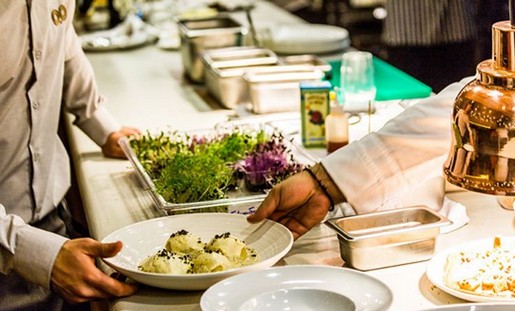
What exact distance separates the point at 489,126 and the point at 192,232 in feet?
2.73

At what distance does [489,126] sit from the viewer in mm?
1263

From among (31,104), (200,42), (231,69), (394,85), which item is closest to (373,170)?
(31,104)

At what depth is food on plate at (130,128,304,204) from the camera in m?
2.09

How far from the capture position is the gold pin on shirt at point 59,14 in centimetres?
240

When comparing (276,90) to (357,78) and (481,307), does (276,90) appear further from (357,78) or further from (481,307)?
(481,307)

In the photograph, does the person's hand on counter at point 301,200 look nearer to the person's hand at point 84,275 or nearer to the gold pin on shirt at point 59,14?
the person's hand at point 84,275

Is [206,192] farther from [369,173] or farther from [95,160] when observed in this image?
[95,160]

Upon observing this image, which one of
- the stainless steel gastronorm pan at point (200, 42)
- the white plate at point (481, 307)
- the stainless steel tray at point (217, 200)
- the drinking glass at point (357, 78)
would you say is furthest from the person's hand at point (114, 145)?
the white plate at point (481, 307)

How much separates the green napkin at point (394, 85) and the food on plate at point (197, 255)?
4.62ft

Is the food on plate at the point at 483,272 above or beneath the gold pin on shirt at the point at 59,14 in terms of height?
beneath

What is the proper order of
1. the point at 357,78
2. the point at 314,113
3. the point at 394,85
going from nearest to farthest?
1. the point at 314,113
2. the point at 357,78
3. the point at 394,85

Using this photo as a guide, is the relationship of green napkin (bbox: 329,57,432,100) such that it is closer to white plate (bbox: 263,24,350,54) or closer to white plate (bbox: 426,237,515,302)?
white plate (bbox: 263,24,350,54)

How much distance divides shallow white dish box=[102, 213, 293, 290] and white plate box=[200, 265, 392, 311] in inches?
2.1

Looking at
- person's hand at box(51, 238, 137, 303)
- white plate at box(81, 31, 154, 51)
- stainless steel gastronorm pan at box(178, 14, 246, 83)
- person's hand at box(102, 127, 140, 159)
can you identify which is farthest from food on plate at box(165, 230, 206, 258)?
white plate at box(81, 31, 154, 51)
